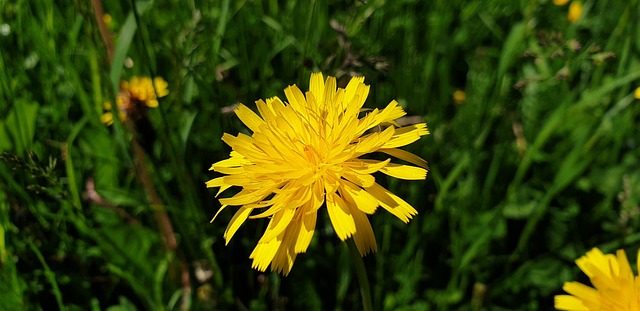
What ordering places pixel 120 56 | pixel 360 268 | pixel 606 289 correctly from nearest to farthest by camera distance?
pixel 360 268 < pixel 606 289 < pixel 120 56

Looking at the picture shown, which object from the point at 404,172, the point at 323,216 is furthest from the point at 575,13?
the point at 404,172

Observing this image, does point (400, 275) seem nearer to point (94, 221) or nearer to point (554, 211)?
point (554, 211)

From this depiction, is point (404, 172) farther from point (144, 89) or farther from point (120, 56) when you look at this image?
point (144, 89)

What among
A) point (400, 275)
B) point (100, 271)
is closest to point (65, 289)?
point (100, 271)

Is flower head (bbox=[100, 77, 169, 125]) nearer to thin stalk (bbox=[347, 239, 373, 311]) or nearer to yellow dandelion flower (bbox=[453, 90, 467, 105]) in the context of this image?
thin stalk (bbox=[347, 239, 373, 311])

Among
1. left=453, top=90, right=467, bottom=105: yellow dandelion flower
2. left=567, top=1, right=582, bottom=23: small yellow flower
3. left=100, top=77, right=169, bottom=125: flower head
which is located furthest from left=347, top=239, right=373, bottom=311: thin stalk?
left=567, top=1, right=582, bottom=23: small yellow flower

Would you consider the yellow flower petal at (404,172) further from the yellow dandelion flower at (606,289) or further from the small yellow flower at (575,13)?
the small yellow flower at (575,13)

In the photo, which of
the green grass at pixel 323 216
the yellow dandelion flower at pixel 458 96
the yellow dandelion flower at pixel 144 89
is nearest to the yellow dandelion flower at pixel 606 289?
the green grass at pixel 323 216
